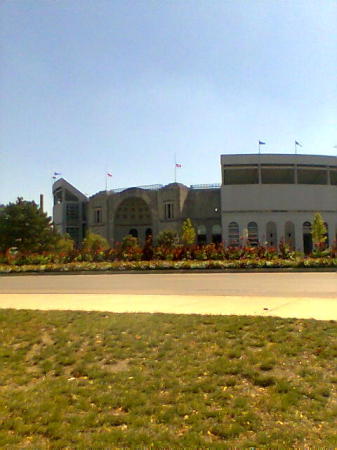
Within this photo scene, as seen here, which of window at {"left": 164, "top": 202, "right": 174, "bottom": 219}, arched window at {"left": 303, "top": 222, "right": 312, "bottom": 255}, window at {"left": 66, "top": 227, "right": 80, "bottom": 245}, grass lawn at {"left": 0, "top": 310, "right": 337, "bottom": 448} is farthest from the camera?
window at {"left": 66, "top": 227, "right": 80, "bottom": 245}

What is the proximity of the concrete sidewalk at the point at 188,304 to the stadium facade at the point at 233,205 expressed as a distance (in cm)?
5088

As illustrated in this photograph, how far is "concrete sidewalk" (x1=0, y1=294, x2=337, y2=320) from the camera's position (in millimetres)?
8418

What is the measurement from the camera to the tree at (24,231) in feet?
146

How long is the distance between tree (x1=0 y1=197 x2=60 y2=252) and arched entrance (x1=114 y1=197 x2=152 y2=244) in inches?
1218

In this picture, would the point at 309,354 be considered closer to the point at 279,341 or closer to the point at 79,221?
the point at 279,341

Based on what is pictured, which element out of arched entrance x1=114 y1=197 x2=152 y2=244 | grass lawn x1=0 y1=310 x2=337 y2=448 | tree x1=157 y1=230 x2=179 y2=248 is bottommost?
grass lawn x1=0 y1=310 x2=337 y2=448

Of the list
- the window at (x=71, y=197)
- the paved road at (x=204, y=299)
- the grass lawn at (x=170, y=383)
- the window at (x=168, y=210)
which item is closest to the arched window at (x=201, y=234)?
the window at (x=168, y=210)

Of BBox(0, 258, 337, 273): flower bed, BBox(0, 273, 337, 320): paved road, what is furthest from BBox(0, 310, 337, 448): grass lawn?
BBox(0, 258, 337, 273): flower bed

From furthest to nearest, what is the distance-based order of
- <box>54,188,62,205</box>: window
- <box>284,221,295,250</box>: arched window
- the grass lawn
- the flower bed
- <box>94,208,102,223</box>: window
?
<box>54,188,62,205</box>: window < <box>94,208,102,223</box>: window < <box>284,221,295,250</box>: arched window < the flower bed < the grass lawn

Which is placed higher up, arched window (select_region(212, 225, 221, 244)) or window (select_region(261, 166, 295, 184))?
window (select_region(261, 166, 295, 184))

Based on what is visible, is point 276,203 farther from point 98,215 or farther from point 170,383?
point 170,383

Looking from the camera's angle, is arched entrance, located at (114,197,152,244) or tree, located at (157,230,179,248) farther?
arched entrance, located at (114,197,152,244)

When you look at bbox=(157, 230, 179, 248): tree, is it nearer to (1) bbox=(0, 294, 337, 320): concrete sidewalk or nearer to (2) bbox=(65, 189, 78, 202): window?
(1) bbox=(0, 294, 337, 320): concrete sidewalk

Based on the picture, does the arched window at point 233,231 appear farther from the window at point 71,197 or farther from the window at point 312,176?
the window at point 71,197
